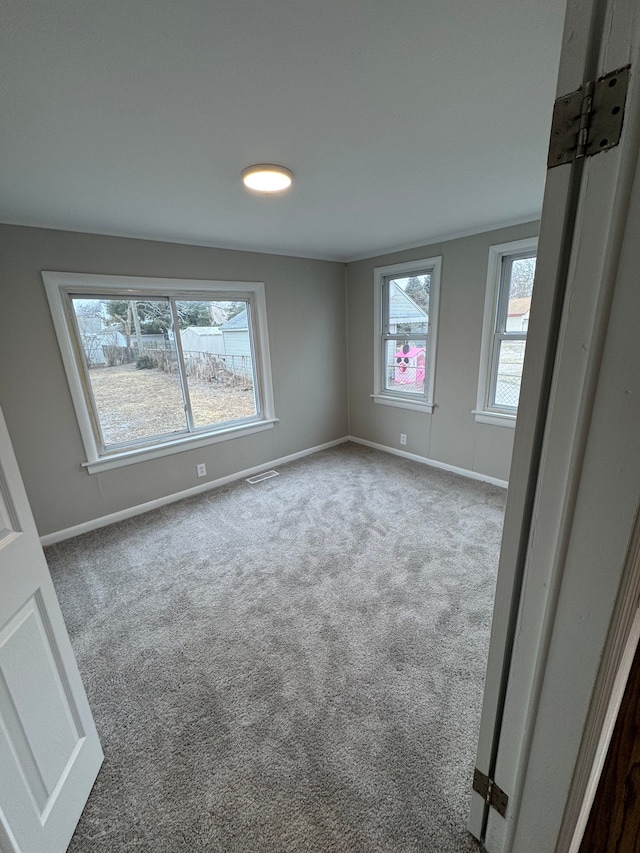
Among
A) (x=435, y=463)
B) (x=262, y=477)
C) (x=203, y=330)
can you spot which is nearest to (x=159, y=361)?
(x=203, y=330)

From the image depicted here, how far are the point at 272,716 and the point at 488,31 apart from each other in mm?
2477

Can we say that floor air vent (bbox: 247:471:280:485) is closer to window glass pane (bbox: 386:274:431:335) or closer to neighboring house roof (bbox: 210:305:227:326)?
neighboring house roof (bbox: 210:305:227:326)

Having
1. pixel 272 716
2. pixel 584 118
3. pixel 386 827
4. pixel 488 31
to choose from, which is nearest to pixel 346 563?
pixel 272 716

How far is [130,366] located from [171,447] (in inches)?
31.2

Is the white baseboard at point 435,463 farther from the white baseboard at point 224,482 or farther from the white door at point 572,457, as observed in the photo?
the white door at point 572,457

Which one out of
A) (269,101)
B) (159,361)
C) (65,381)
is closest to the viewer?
(269,101)

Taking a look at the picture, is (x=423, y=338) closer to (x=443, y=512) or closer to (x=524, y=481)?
(x=443, y=512)

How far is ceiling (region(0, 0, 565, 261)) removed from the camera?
91 cm

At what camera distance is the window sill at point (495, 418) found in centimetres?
315

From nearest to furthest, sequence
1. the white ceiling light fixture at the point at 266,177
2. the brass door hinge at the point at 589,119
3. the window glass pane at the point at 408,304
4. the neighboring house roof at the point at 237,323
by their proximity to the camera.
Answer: the brass door hinge at the point at 589,119 → the white ceiling light fixture at the point at 266,177 → the neighboring house roof at the point at 237,323 → the window glass pane at the point at 408,304

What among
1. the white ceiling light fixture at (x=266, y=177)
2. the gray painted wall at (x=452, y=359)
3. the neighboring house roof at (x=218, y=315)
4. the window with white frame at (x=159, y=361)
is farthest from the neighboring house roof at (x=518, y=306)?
the neighboring house roof at (x=218, y=315)

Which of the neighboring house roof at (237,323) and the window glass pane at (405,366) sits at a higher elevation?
the neighboring house roof at (237,323)

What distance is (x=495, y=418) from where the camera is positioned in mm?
3236

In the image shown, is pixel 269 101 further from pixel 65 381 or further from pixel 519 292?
pixel 519 292
